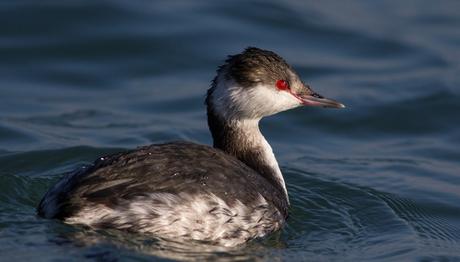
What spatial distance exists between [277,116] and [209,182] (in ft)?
15.4

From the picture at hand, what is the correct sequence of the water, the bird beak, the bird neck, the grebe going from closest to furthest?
the grebe → the water → the bird neck → the bird beak

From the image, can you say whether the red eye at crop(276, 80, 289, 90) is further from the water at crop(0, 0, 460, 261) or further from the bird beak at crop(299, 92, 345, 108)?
the water at crop(0, 0, 460, 261)

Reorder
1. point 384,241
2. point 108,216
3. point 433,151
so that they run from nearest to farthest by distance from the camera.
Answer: point 108,216 → point 384,241 → point 433,151

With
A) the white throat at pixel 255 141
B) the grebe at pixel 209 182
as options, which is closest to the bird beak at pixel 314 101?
the grebe at pixel 209 182

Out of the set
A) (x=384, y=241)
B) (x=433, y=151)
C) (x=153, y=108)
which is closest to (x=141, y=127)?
(x=153, y=108)

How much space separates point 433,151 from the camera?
12.0 meters

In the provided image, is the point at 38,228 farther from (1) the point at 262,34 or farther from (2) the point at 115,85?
(1) the point at 262,34

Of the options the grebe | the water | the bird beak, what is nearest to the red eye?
the grebe

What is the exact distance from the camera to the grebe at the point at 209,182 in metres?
7.96

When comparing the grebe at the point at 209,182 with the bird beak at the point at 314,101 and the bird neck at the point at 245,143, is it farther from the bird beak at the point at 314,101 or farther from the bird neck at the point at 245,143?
the bird beak at the point at 314,101

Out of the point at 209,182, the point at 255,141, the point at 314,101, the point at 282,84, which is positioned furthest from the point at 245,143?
the point at 209,182

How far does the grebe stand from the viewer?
26.1 feet

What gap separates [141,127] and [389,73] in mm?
3531

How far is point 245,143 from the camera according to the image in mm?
9438
